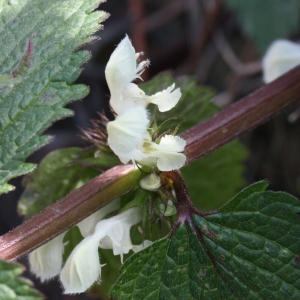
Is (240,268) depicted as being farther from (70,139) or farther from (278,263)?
(70,139)

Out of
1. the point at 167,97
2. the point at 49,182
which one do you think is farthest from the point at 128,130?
the point at 49,182

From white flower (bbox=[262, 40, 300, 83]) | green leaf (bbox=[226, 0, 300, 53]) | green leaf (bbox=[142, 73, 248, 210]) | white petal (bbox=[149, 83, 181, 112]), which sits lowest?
green leaf (bbox=[226, 0, 300, 53])

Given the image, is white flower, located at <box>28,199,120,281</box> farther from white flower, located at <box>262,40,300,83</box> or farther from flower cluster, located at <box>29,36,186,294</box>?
white flower, located at <box>262,40,300,83</box>

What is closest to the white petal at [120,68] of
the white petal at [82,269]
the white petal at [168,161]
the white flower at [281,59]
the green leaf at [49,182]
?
the white petal at [168,161]

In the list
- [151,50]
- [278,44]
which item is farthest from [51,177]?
[151,50]

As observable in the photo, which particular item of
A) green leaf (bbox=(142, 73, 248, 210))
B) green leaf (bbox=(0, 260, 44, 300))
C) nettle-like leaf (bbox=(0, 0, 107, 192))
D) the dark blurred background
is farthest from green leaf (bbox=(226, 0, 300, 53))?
green leaf (bbox=(0, 260, 44, 300))
